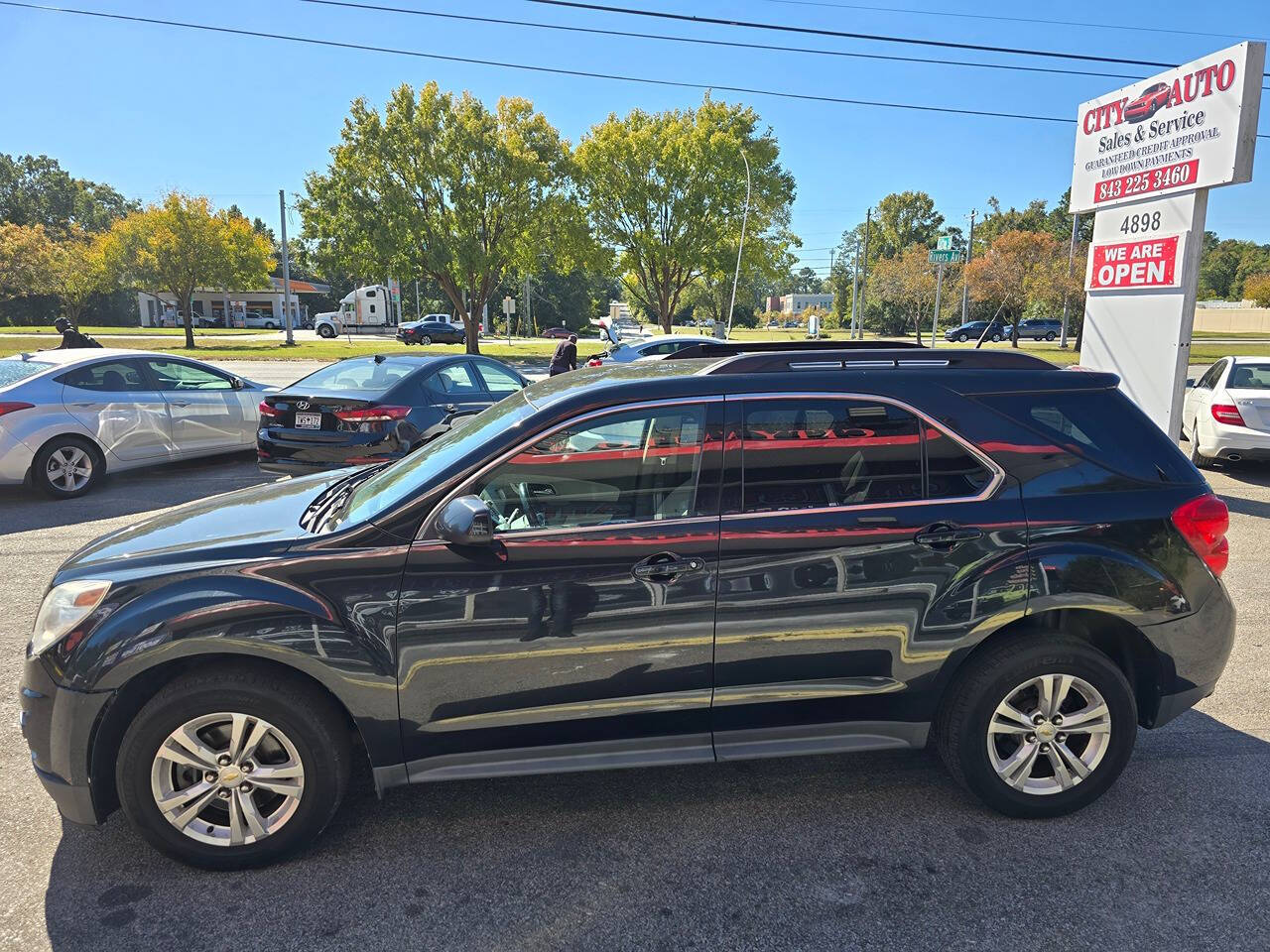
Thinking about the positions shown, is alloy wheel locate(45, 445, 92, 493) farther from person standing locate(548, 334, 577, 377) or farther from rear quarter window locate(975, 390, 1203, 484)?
rear quarter window locate(975, 390, 1203, 484)

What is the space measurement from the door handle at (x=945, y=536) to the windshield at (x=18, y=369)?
9.24 meters

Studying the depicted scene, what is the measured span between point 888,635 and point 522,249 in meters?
31.7

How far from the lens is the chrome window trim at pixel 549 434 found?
9.70 feet

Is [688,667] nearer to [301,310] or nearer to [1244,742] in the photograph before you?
[1244,742]

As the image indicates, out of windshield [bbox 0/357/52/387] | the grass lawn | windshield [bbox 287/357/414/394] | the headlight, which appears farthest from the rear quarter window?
the grass lawn

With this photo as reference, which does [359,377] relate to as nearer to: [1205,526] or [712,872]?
[712,872]

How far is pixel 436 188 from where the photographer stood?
31.3 meters

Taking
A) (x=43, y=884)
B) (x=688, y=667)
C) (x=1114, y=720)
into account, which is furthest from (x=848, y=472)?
(x=43, y=884)

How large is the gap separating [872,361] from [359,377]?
21.1 feet

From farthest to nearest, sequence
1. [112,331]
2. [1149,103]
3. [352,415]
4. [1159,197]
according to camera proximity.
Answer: [112,331] < [1149,103] < [1159,197] < [352,415]

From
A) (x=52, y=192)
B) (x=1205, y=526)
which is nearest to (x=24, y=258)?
(x=1205, y=526)

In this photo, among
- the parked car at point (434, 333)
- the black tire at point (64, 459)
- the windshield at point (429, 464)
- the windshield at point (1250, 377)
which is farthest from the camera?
the parked car at point (434, 333)

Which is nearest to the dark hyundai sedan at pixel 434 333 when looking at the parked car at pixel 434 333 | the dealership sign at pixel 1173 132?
the parked car at pixel 434 333

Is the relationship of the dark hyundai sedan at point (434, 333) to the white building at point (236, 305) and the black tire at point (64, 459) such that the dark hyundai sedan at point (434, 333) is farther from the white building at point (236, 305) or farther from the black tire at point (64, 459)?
the black tire at point (64, 459)
